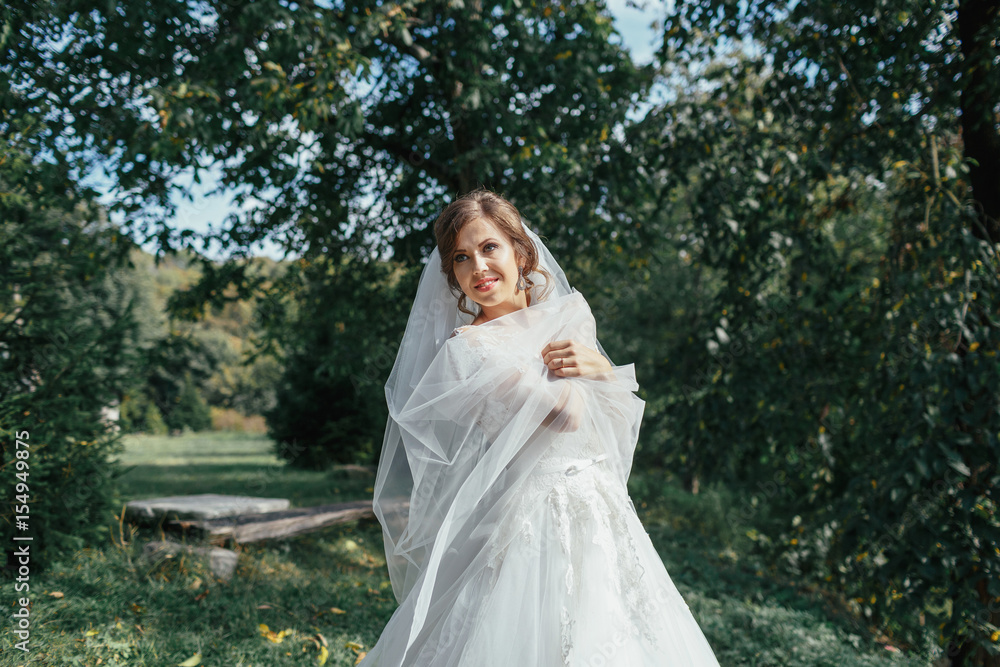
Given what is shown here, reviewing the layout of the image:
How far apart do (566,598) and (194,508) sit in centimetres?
452

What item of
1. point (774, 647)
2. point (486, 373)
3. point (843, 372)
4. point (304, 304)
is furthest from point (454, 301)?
point (304, 304)

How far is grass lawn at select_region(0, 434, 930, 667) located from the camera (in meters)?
3.09

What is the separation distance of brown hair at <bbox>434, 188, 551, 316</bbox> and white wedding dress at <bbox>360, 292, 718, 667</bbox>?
0.33 metres

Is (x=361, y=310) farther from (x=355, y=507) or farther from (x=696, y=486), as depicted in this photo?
(x=696, y=486)

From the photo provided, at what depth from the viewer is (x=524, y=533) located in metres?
1.92

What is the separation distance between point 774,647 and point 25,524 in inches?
186

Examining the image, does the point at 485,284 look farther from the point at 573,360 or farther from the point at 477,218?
the point at 573,360

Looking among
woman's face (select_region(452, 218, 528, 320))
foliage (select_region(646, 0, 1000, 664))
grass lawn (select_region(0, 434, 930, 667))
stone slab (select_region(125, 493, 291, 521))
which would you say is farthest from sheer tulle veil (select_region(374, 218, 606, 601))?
stone slab (select_region(125, 493, 291, 521))

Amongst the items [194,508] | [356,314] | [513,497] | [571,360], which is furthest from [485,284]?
[356,314]

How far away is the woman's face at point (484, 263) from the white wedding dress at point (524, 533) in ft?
0.44

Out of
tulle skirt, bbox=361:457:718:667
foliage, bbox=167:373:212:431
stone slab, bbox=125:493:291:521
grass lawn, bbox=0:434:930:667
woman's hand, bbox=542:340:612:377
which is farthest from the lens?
foliage, bbox=167:373:212:431

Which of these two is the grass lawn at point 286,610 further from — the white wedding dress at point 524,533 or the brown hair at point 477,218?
the brown hair at point 477,218

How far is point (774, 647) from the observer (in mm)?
4004

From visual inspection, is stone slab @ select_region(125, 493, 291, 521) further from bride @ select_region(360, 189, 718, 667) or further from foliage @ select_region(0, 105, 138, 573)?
bride @ select_region(360, 189, 718, 667)
